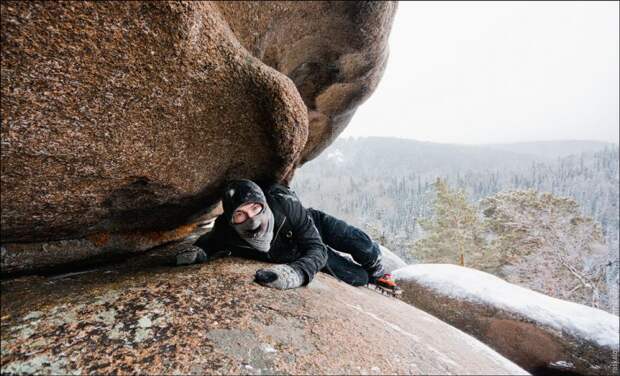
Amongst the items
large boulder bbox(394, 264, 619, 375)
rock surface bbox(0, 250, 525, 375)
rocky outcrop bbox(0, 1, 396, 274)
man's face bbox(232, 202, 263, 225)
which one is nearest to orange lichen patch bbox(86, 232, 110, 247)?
rocky outcrop bbox(0, 1, 396, 274)

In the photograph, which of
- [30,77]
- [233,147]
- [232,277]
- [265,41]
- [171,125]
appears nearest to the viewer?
[30,77]

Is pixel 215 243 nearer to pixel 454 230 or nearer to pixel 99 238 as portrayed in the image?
pixel 99 238

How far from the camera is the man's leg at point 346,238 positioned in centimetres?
464

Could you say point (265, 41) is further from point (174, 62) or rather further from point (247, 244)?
point (247, 244)

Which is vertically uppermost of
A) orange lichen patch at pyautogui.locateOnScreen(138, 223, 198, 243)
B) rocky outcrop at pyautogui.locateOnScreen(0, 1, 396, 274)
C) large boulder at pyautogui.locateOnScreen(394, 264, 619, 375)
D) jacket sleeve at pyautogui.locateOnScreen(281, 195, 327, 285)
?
rocky outcrop at pyautogui.locateOnScreen(0, 1, 396, 274)

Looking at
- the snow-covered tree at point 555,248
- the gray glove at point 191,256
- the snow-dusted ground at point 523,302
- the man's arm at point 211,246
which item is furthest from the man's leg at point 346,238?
the snow-covered tree at point 555,248

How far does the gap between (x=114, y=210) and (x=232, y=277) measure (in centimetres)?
151

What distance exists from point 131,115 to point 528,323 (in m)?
9.18

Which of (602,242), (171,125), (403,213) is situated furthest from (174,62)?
(403,213)

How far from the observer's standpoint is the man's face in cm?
323

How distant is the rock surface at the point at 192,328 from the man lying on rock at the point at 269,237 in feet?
0.76

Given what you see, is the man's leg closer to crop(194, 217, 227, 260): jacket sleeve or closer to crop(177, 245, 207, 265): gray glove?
crop(194, 217, 227, 260): jacket sleeve

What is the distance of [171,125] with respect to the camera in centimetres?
262

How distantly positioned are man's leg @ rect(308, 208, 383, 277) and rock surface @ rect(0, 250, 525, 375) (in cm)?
127
